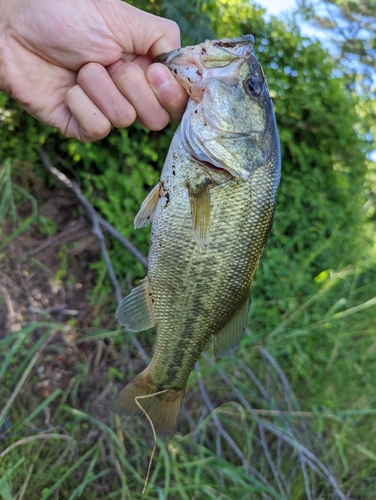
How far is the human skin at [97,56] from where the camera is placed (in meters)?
1.45

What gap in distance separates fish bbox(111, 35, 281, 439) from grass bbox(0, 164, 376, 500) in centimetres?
82

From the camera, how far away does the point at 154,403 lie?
1.60 m

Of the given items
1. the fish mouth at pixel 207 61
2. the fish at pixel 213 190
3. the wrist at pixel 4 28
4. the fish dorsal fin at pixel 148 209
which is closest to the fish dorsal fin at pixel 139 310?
the fish at pixel 213 190

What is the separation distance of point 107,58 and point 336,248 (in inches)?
153

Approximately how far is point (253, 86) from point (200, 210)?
1.56ft

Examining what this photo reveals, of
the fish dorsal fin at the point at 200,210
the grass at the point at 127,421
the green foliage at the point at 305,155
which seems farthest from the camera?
the green foliage at the point at 305,155

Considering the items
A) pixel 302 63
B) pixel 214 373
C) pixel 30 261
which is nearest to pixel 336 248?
pixel 302 63

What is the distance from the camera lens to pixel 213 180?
137cm

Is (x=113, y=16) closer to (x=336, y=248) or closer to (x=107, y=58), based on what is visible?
(x=107, y=58)

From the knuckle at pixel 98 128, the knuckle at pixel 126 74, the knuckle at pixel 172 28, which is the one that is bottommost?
the knuckle at pixel 98 128

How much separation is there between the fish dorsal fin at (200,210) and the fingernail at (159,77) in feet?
1.18

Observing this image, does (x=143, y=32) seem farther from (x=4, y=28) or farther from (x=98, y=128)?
(x=4, y=28)

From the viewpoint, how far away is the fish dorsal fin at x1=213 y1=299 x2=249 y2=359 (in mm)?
1516

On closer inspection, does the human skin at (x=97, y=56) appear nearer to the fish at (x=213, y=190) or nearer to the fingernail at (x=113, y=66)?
the fingernail at (x=113, y=66)
